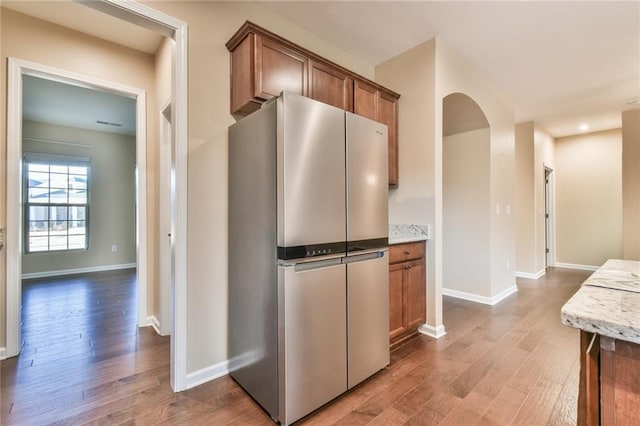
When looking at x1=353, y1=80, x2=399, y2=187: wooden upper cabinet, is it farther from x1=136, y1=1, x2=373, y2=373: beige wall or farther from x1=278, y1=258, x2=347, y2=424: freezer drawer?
x1=278, y1=258, x2=347, y2=424: freezer drawer

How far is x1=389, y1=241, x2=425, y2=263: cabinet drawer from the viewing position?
7.90 ft

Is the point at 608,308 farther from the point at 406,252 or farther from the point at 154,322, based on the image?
the point at 154,322

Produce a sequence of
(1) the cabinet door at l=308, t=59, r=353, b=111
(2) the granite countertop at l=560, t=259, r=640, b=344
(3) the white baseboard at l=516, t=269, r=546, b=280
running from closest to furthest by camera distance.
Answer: (2) the granite countertop at l=560, t=259, r=640, b=344, (1) the cabinet door at l=308, t=59, r=353, b=111, (3) the white baseboard at l=516, t=269, r=546, b=280

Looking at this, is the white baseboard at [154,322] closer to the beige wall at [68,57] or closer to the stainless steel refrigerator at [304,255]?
the beige wall at [68,57]

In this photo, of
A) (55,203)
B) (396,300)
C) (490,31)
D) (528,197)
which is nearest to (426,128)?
(490,31)

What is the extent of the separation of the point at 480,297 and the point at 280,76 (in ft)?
11.5

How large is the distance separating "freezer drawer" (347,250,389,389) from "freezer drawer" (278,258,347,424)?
3.0 inches

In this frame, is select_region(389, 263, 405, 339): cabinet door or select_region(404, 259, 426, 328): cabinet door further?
select_region(404, 259, 426, 328): cabinet door

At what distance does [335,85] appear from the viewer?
2.51m

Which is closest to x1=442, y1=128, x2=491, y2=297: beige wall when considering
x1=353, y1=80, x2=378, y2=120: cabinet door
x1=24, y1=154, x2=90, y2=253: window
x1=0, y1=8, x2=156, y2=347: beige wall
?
x1=353, y1=80, x2=378, y2=120: cabinet door

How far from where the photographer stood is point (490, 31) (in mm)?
2652

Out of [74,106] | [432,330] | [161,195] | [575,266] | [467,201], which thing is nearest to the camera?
[432,330]

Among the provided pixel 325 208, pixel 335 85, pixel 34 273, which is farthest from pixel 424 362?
pixel 34 273

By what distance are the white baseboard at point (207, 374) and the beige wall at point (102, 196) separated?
207 inches
